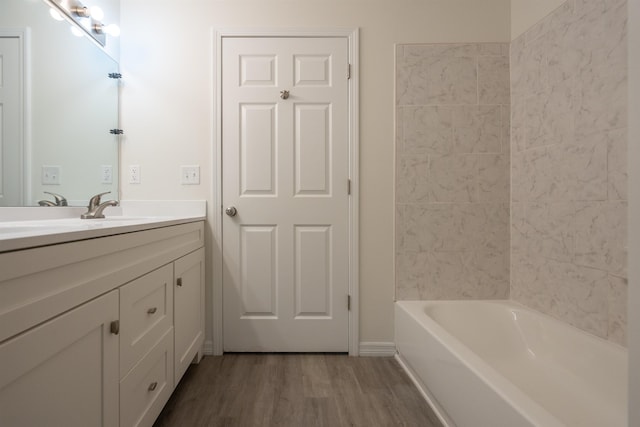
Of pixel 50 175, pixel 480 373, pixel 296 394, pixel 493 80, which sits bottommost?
pixel 296 394

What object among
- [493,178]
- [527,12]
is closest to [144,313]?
[493,178]

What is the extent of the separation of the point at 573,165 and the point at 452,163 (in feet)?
1.98

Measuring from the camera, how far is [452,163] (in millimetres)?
1971

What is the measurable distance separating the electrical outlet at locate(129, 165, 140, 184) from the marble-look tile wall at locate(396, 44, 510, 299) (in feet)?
5.17

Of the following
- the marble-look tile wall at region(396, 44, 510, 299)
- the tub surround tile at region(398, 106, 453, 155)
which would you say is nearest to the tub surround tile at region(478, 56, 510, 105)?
the marble-look tile wall at region(396, 44, 510, 299)

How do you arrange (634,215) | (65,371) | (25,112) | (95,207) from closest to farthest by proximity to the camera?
(634,215), (65,371), (25,112), (95,207)

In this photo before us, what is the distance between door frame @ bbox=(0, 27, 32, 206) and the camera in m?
1.37

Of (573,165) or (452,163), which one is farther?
(452,163)

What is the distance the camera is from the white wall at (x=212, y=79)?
1.97 m

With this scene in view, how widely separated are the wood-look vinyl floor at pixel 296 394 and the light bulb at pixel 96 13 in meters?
2.00

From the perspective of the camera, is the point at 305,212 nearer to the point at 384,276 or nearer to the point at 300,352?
the point at 384,276

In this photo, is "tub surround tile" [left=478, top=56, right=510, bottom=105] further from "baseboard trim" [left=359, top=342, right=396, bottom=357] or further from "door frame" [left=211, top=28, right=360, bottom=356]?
"baseboard trim" [left=359, top=342, right=396, bottom=357]

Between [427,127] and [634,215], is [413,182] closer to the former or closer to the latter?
[427,127]

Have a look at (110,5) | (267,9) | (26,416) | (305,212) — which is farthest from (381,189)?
(110,5)
